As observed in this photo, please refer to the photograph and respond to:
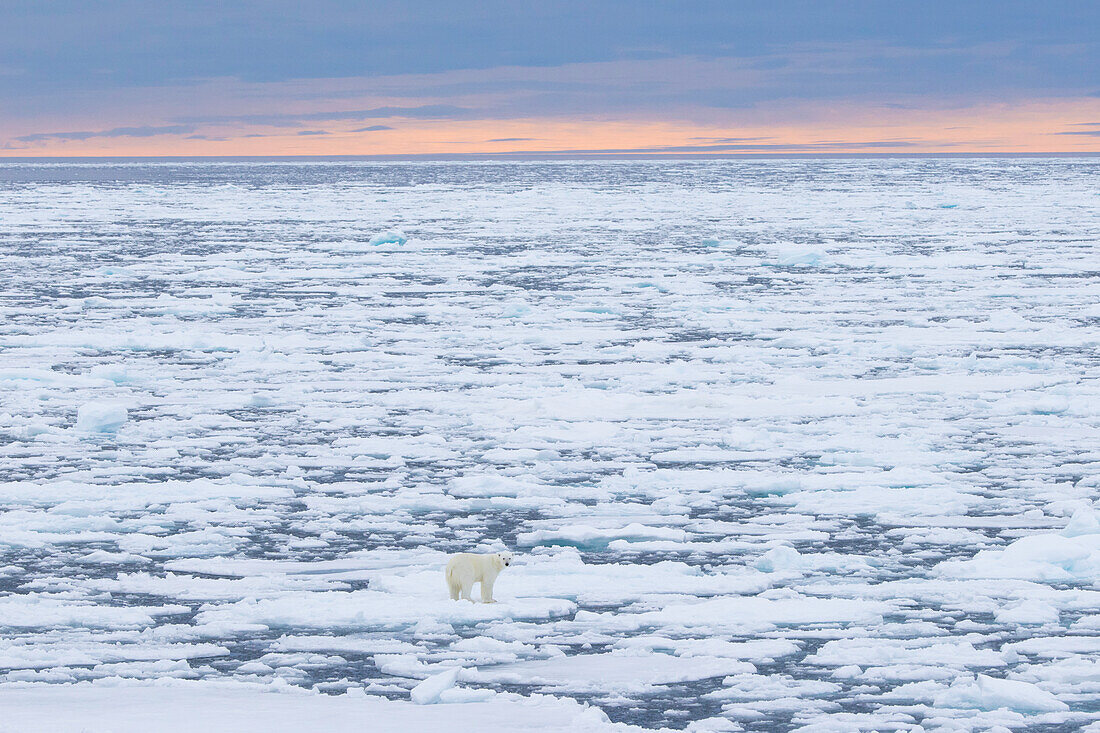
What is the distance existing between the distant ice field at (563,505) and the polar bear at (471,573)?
6 cm

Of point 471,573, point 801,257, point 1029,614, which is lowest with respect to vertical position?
point 1029,614

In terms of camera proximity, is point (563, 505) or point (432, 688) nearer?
point (432, 688)

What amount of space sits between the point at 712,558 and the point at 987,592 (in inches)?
35.8

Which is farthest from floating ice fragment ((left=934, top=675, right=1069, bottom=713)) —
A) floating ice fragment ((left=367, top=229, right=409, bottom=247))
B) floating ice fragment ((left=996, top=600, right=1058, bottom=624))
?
floating ice fragment ((left=367, top=229, right=409, bottom=247))

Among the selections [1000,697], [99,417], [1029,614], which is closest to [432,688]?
[1000,697]

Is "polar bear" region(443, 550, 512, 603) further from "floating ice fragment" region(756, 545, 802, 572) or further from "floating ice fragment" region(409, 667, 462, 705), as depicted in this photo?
"floating ice fragment" region(756, 545, 802, 572)

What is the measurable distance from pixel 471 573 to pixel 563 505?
4.23 feet

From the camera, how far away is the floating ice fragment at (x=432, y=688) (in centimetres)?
340

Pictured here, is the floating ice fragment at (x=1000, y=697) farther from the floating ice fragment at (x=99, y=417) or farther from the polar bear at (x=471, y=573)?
the floating ice fragment at (x=99, y=417)

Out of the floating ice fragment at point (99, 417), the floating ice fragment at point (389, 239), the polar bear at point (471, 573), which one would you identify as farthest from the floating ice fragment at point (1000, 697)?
the floating ice fragment at point (389, 239)

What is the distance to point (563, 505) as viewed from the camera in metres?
5.38

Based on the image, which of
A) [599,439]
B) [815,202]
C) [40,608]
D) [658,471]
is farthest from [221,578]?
[815,202]

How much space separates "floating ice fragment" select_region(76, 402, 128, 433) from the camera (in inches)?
266

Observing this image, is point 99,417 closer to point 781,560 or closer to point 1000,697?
point 781,560
